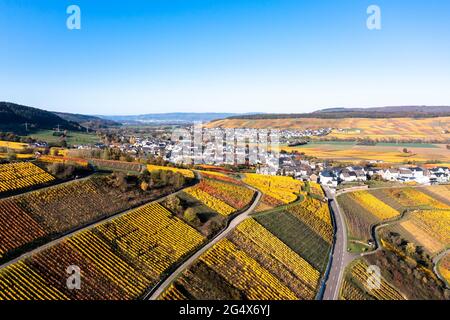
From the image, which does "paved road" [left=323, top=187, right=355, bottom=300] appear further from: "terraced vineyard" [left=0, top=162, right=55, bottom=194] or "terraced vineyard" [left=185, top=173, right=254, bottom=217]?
"terraced vineyard" [left=0, top=162, right=55, bottom=194]

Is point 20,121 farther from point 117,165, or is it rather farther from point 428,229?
point 428,229

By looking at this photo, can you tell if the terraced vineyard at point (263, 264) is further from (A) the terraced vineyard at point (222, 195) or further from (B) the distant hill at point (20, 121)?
(B) the distant hill at point (20, 121)

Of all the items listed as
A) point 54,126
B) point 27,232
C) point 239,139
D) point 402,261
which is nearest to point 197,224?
point 27,232

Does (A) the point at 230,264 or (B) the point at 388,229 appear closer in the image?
(A) the point at 230,264

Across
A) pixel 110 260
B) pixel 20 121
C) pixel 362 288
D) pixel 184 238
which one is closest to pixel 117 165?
pixel 184 238

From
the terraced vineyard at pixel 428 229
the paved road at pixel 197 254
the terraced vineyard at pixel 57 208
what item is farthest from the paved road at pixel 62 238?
the terraced vineyard at pixel 428 229
